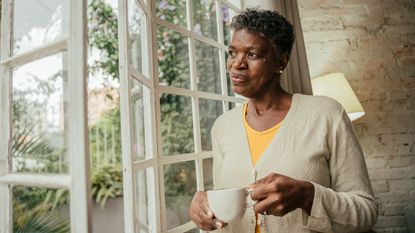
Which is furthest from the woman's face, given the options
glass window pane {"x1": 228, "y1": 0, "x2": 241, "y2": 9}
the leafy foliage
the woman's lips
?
the leafy foliage

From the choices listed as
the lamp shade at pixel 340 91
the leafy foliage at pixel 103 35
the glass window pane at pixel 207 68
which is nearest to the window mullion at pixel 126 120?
the glass window pane at pixel 207 68

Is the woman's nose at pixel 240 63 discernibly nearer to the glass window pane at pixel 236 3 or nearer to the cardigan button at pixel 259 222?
the cardigan button at pixel 259 222

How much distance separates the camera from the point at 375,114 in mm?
2342

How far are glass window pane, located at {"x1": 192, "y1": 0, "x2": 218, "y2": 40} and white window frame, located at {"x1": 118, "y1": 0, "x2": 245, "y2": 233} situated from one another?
3cm

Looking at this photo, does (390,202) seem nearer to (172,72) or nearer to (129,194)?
(172,72)

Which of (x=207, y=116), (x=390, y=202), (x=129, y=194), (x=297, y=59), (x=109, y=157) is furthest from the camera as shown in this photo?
(x=109, y=157)

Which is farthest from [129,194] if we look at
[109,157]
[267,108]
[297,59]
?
[109,157]

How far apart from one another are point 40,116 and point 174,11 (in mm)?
946

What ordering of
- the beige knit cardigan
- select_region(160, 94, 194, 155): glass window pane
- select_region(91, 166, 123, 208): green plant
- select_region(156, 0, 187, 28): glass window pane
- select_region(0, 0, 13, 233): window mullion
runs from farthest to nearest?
select_region(91, 166, 123, 208): green plant < select_region(156, 0, 187, 28): glass window pane < select_region(160, 94, 194, 155): glass window pane < the beige knit cardigan < select_region(0, 0, 13, 233): window mullion

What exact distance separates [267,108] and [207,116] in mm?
455

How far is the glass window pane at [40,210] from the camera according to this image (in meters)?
0.68

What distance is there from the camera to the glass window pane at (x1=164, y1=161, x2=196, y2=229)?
129cm

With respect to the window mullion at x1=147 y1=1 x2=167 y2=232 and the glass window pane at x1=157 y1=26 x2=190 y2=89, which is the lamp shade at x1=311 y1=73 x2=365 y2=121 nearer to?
the glass window pane at x1=157 y1=26 x2=190 y2=89

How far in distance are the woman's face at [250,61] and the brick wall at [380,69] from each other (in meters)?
1.39
